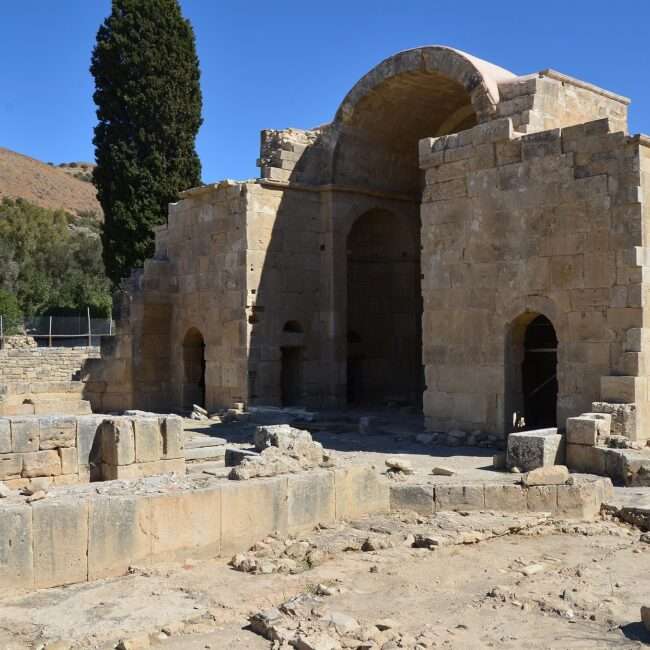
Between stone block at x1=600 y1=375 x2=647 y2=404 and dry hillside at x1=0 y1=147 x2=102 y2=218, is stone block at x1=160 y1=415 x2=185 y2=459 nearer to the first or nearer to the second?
stone block at x1=600 y1=375 x2=647 y2=404

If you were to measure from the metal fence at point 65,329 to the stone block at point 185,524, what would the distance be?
75.4 feet

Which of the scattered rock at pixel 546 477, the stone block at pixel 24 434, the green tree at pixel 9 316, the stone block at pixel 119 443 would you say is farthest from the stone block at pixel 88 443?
the green tree at pixel 9 316

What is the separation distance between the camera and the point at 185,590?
5863mm

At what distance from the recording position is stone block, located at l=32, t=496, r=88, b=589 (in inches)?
228

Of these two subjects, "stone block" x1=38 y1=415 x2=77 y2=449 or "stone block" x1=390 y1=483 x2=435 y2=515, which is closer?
"stone block" x1=390 y1=483 x2=435 y2=515

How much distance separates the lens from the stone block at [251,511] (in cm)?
686

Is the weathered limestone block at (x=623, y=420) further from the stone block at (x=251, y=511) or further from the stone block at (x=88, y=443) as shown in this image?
the stone block at (x=88, y=443)

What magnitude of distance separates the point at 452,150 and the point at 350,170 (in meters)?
4.36

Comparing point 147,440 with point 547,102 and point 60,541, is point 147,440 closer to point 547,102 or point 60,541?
point 60,541

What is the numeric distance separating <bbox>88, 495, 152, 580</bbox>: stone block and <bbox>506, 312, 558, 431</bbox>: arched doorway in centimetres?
709

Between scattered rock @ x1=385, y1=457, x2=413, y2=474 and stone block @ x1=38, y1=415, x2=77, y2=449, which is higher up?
stone block @ x1=38, y1=415, x2=77, y2=449

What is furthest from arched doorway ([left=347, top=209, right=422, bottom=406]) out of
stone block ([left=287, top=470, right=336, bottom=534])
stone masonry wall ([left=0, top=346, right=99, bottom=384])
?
stone block ([left=287, top=470, right=336, bottom=534])

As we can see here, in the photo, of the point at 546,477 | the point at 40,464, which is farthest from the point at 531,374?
the point at 40,464

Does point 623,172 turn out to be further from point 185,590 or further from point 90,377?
point 90,377
